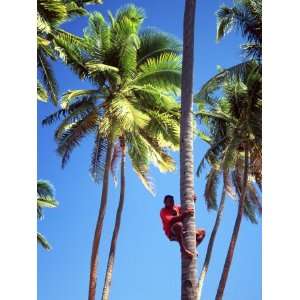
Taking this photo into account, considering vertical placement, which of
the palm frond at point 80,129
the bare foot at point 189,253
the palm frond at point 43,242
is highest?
the palm frond at point 80,129

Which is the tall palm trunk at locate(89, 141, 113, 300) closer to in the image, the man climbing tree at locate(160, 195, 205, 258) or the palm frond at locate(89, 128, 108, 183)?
the palm frond at locate(89, 128, 108, 183)

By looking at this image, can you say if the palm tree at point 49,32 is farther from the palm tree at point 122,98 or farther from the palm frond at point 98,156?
the palm frond at point 98,156

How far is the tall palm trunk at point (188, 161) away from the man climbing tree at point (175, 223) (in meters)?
0.03

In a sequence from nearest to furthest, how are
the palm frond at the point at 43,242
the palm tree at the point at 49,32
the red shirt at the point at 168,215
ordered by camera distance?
the red shirt at the point at 168,215 < the palm frond at the point at 43,242 < the palm tree at the point at 49,32

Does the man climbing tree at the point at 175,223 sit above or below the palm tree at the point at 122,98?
below

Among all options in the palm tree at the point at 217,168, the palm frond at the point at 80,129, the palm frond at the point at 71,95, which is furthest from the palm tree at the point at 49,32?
the palm tree at the point at 217,168

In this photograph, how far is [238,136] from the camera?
8.82 m

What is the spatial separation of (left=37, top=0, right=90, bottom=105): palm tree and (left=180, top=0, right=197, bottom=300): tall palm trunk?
1.76m

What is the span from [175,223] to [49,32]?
9.55ft

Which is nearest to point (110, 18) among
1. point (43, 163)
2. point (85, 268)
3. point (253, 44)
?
point (253, 44)

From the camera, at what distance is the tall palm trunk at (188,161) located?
416cm

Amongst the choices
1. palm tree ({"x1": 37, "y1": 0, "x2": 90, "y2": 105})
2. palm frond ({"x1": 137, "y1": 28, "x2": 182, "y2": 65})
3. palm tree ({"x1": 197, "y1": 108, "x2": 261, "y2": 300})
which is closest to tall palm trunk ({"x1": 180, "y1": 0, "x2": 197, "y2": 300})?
palm tree ({"x1": 37, "y1": 0, "x2": 90, "y2": 105})

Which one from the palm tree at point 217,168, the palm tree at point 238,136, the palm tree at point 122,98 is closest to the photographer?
the palm tree at point 122,98
